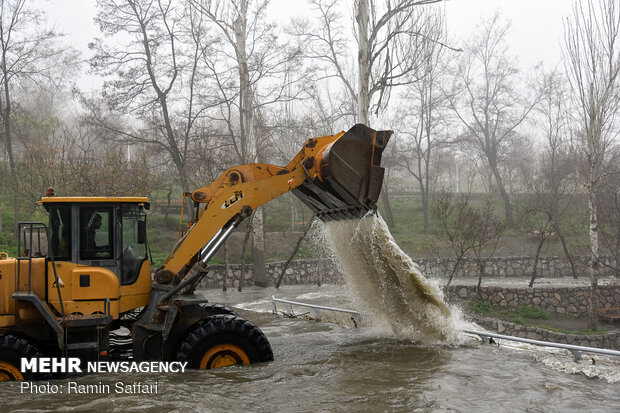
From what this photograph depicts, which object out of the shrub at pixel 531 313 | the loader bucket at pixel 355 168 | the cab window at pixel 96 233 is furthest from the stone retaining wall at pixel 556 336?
the cab window at pixel 96 233

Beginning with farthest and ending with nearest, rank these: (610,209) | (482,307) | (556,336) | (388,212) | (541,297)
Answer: (388,212) → (610,209) → (541,297) → (482,307) → (556,336)

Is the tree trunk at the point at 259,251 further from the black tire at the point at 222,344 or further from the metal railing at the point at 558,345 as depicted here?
the black tire at the point at 222,344

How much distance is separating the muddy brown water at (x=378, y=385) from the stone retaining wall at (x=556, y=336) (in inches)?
372

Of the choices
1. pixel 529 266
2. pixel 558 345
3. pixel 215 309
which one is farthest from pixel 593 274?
pixel 215 309

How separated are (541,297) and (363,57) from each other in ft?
37.5

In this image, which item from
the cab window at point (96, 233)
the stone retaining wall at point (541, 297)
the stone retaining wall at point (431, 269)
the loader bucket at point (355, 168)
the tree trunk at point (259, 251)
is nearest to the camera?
the cab window at point (96, 233)

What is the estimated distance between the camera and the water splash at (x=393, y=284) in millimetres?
8789

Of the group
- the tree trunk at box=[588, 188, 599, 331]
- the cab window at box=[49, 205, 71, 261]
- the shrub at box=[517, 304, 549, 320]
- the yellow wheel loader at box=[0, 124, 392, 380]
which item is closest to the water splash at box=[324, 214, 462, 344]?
the yellow wheel loader at box=[0, 124, 392, 380]

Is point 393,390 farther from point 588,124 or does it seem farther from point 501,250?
point 501,250

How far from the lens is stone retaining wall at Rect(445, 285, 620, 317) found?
20.4m

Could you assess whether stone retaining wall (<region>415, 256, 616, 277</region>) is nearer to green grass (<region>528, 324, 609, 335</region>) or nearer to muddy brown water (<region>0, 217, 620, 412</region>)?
green grass (<region>528, 324, 609, 335</region>)

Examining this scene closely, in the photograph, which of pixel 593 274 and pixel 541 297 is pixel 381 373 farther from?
pixel 541 297

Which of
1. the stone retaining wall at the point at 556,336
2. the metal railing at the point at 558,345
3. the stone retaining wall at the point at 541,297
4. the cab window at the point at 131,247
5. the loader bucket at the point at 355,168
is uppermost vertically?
the loader bucket at the point at 355,168

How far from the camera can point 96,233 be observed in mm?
7434
